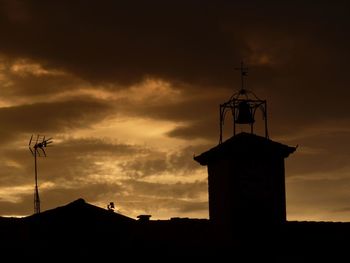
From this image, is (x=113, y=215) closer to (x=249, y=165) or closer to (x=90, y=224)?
(x=90, y=224)

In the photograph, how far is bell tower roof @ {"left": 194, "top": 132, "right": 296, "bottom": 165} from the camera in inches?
1725

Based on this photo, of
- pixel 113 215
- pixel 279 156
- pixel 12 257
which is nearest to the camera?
pixel 12 257

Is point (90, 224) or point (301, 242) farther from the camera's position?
point (301, 242)

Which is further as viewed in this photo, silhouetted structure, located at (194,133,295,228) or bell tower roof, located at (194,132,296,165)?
bell tower roof, located at (194,132,296,165)

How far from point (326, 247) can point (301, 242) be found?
1125 millimetres

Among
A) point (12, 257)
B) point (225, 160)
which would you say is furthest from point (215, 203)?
point (12, 257)

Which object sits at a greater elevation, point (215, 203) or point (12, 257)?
point (215, 203)

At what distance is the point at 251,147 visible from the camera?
144 ft

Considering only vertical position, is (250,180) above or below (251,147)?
below

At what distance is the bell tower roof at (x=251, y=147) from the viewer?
43.8m

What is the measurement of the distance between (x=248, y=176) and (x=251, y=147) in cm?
130

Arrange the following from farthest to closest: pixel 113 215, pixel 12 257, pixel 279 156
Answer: pixel 279 156, pixel 113 215, pixel 12 257

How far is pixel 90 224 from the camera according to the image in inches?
1613

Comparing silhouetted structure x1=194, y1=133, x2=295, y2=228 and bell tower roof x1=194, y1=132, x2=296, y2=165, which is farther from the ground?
bell tower roof x1=194, y1=132, x2=296, y2=165
